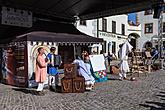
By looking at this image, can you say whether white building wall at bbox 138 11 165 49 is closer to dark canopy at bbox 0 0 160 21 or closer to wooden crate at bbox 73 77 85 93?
dark canopy at bbox 0 0 160 21

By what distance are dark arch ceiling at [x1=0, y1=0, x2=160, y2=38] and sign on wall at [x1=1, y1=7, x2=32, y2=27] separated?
0.20 meters

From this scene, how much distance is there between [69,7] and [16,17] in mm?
3214

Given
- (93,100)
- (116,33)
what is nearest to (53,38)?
(93,100)

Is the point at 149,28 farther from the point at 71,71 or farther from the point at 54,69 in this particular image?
the point at 71,71

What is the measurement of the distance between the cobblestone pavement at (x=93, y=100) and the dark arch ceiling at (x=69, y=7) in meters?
4.49

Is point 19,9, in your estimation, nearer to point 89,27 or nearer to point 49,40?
point 49,40

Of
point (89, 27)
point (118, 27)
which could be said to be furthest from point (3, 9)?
point (118, 27)

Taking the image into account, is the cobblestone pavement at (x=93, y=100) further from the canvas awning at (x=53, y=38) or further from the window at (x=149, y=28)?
the window at (x=149, y=28)

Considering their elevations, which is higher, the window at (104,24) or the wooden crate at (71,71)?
the window at (104,24)

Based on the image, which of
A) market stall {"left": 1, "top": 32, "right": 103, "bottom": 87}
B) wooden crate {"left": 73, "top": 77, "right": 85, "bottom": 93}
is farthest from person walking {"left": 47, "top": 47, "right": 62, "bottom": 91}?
market stall {"left": 1, "top": 32, "right": 103, "bottom": 87}

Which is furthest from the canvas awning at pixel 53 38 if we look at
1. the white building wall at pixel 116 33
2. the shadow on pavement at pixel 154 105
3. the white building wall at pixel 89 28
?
the white building wall at pixel 116 33

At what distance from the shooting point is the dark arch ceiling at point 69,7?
12.8 m

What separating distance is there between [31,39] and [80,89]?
9.23 ft

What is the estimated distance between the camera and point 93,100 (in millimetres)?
8070
